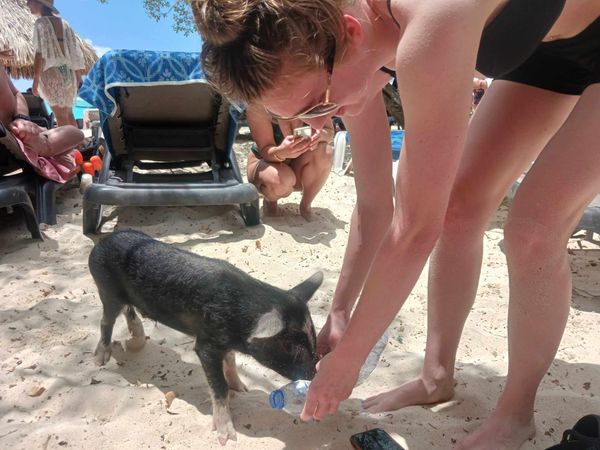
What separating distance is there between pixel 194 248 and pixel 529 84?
2582mm

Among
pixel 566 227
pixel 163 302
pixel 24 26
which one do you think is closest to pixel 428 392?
pixel 566 227

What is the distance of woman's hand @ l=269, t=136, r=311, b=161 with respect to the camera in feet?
12.8

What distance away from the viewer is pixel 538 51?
5.07 feet

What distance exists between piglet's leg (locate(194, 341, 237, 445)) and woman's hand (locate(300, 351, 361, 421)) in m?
0.54

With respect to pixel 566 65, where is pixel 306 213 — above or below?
below

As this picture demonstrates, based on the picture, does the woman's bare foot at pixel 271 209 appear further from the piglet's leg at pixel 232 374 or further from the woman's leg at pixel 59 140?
the piglet's leg at pixel 232 374

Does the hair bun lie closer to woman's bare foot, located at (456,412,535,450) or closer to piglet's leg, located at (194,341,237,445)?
piglet's leg, located at (194,341,237,445)

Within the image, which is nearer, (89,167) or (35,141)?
(35,141)

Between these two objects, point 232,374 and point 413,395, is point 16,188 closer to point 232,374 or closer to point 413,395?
point 232,374

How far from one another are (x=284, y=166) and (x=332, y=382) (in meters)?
3.13

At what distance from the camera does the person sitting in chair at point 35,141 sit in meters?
3.95

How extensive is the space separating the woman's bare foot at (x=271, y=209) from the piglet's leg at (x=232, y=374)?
2.42 meters

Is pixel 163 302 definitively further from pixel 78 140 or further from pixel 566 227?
pixel 78 140

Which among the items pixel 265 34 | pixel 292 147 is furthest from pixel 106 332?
pixel 292 147
